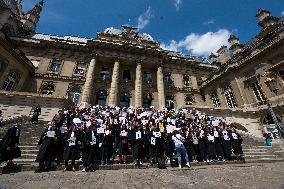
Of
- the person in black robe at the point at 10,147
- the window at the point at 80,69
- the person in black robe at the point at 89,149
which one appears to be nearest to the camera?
the person in black robe at the point at 10,147

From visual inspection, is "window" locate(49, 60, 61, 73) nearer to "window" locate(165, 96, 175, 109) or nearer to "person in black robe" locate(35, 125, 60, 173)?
"window" locate(165, 96, 175, 109)

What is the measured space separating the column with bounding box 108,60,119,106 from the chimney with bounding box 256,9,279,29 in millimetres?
25393

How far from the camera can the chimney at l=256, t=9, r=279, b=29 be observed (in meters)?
31.6

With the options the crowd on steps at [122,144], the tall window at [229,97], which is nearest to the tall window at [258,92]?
the tall window at [229,97]

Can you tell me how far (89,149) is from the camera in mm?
8234

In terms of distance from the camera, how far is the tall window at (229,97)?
25.5 metres

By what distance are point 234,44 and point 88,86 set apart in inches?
1073

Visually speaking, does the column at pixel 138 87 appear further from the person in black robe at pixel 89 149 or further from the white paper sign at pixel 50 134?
the white paper sign at pixel 50 134

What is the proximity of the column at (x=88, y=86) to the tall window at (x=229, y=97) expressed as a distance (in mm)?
18884

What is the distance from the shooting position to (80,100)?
2631cm

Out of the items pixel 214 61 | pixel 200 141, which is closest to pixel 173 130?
pixel 200 141

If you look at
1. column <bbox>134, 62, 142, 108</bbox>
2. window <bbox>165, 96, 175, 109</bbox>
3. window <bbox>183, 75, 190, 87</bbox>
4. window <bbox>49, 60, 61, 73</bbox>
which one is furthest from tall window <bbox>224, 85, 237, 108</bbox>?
window <bbox>49, 60, 61, 73</bbox>

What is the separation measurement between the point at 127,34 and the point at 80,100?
14367mm

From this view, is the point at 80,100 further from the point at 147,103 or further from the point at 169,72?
the point at 169,72
